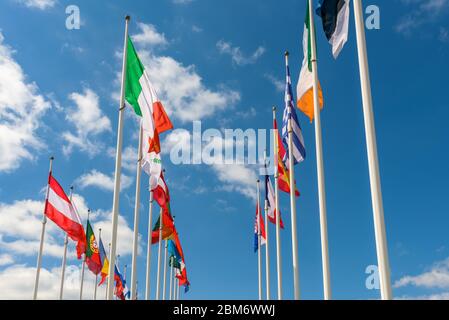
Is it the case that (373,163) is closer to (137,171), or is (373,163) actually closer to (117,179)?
(117,179)

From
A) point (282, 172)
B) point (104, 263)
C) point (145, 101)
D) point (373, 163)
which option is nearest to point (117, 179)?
point (145, 101)

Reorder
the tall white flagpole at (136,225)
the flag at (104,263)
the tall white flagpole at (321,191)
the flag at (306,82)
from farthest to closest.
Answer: the flag at (104,263)
the tall white flagpole at (136,225)
the flag at (306,82)
the tall white flagpole at (321,191)

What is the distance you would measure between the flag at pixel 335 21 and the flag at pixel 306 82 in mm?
1337

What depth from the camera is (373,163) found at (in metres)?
11.3

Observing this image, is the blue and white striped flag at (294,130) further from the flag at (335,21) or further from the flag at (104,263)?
the flag at (104,263)

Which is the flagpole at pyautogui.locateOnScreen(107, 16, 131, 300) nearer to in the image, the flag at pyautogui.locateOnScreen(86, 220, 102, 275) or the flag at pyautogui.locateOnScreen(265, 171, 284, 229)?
the flag at pyautogui.locateOnScreen(265, 171, 284, 229)

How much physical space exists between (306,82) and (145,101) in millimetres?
5823

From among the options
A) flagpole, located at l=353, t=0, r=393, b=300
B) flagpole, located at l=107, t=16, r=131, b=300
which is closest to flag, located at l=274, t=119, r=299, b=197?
flagpole, located at l=107, t=16, r=131, b=300

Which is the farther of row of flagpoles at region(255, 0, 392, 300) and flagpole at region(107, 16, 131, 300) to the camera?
flagpole at region(107, 16, 131, 300)

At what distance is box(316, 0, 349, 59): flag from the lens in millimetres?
14281

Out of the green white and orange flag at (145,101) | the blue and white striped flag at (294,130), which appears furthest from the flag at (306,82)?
the green white and orange flag at (145,101)

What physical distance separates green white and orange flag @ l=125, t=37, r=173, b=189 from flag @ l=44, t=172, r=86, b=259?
770 centimetres

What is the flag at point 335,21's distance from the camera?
14.3m
